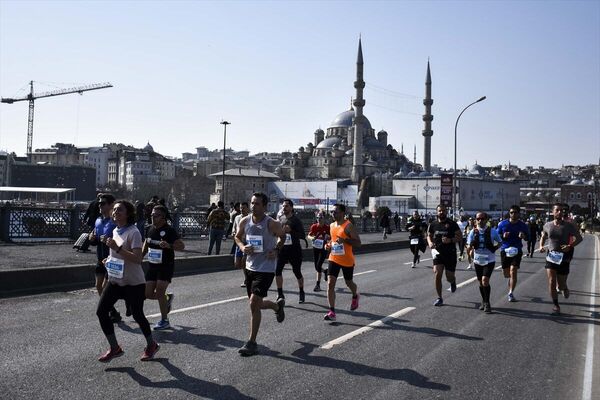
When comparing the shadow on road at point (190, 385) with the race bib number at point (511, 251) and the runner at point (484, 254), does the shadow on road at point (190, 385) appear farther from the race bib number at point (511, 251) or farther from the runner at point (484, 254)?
the race bib number at point (511, 251)

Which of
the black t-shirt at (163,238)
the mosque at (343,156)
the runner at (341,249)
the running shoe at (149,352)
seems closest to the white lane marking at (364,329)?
the runner at (341,249)

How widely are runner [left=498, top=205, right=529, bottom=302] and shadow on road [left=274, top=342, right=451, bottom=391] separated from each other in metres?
6.06

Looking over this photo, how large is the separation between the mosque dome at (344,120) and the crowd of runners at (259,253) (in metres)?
142

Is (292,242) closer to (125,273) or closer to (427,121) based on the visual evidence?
(125,273)

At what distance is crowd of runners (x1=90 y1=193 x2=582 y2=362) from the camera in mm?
6262

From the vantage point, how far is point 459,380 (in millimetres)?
5977

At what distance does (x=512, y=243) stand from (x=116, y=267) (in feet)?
26.7

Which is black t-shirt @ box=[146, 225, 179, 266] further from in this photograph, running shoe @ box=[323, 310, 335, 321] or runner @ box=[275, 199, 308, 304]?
runner @ box=[275, 199, 308, 304]

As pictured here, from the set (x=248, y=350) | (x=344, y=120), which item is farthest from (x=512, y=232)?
(x=344, y=120)

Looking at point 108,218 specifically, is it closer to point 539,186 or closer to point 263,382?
point 263,382

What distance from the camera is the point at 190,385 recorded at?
18.0 feet

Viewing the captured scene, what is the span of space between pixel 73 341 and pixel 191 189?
371 feet

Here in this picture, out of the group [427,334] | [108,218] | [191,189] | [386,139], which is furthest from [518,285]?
[386,139]

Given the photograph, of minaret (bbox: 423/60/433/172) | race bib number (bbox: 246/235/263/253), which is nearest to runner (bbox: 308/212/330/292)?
race bib number (bbox: 246/235/263/253)
